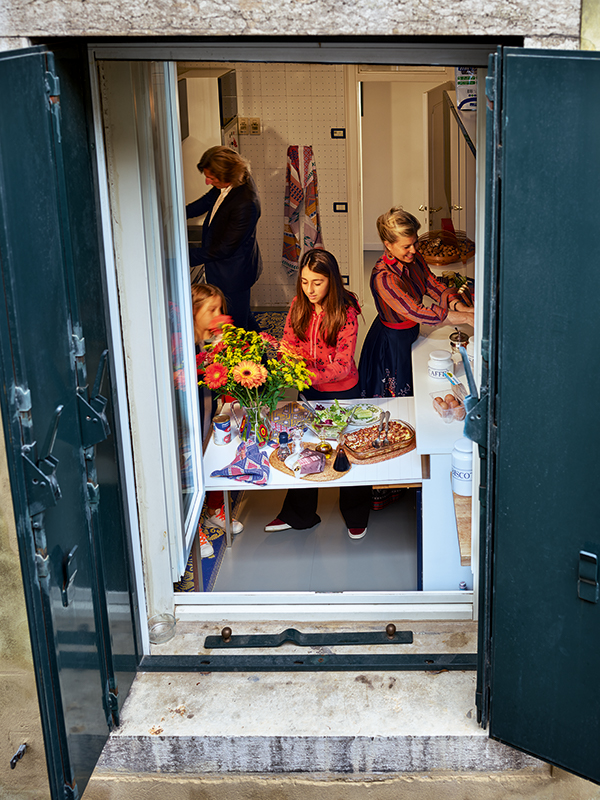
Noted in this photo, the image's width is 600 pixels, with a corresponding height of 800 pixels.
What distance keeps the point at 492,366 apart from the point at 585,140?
1.89 feet

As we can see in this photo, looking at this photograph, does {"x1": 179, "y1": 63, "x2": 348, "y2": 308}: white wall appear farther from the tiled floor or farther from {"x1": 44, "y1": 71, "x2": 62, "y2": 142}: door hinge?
{"x1": 44, "y1": 71, "x2": 62, "y2": 142}: door hinge

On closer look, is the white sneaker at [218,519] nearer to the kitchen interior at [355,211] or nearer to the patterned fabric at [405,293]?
the kitchen interior at [355,211]

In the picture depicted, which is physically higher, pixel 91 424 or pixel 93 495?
pixel 91 424

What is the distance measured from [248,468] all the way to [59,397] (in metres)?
2.03

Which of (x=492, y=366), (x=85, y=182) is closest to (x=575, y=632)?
(x=492, y=366)

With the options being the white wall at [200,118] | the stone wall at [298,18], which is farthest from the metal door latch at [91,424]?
the white wall at [200,118]

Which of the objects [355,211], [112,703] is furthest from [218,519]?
[355,211]

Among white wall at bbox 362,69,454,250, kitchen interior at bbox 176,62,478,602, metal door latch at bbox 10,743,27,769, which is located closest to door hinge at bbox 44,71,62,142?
kitchen interior at bbox 176,62,478,602

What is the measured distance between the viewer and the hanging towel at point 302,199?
8.86 m

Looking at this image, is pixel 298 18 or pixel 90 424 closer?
pixel 298 18

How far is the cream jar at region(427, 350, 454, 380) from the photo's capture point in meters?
4.70

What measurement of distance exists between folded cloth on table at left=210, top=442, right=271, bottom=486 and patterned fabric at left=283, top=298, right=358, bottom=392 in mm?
957

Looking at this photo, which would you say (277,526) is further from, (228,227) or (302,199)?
(302,199)

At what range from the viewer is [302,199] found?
8859 millimetres
